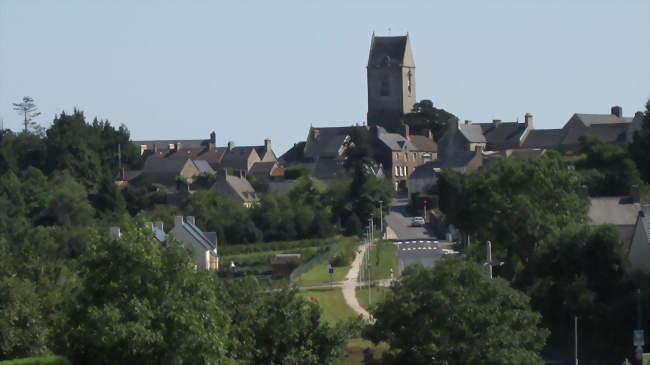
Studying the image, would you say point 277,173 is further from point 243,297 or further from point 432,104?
point 243,297

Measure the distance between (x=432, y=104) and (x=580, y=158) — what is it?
5202 centimetres

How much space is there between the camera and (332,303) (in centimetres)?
4784

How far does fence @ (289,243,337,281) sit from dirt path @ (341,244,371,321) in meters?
1.61

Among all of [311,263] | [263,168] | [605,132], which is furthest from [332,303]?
[263,168]

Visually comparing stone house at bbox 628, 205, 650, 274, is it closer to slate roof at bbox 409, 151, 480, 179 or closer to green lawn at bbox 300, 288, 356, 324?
green lawn at bbox 300, 288, 356, 324

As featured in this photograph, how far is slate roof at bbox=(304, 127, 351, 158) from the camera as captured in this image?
12469cm

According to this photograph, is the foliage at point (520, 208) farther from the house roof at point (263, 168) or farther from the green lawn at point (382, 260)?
the house roof at point (263, 168)

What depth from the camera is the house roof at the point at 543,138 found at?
109m

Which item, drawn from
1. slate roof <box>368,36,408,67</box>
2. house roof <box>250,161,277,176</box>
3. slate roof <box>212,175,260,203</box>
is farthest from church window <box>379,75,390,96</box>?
slate roof <box>212,175,260,203</box>

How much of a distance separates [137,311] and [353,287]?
29815mm

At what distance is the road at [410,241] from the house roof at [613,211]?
25.1ft

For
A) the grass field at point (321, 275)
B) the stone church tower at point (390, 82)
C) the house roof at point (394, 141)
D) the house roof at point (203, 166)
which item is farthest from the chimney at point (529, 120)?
the grass field at point (321, 275)

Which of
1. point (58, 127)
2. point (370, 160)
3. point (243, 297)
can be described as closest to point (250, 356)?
point (243, 297)

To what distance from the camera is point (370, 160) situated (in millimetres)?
90938
